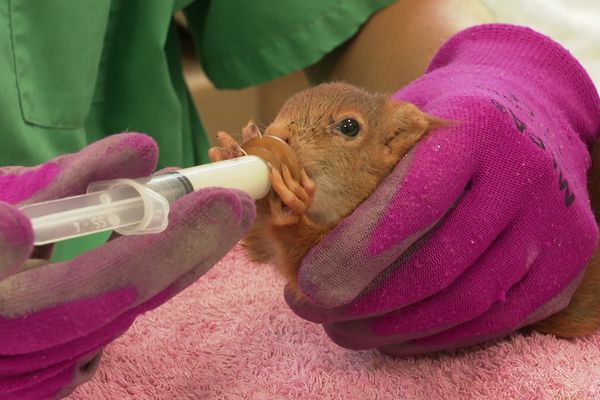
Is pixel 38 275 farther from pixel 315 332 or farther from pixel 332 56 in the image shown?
pixel 332 56

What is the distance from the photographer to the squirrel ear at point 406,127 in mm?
658

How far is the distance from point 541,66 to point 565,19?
0.46 meters

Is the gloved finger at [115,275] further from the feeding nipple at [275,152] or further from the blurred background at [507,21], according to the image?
the blurred background at [507,21]

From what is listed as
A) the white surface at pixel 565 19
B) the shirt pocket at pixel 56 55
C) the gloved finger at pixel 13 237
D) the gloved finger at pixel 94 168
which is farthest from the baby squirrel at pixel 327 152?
the white surface at pixel 565 19

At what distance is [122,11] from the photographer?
3.80 ft

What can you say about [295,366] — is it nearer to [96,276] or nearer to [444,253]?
[444,253]

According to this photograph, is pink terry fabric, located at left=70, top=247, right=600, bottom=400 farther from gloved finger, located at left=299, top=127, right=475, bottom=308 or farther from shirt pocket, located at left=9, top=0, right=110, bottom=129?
shirt pocket, located at left=9, top=0, right=110, bottom=129

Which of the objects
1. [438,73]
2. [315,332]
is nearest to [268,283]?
[315,332]

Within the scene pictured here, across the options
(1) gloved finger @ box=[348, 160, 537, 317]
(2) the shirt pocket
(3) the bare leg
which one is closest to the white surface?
(3) the bare leg

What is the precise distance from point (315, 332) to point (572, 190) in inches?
12.4

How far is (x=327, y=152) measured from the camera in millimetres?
646

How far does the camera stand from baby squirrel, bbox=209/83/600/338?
0.62m

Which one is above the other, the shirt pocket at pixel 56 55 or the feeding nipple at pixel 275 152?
the feeding nipple at pixel 275 152

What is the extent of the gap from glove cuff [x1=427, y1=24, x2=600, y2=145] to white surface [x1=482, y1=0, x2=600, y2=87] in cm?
31
